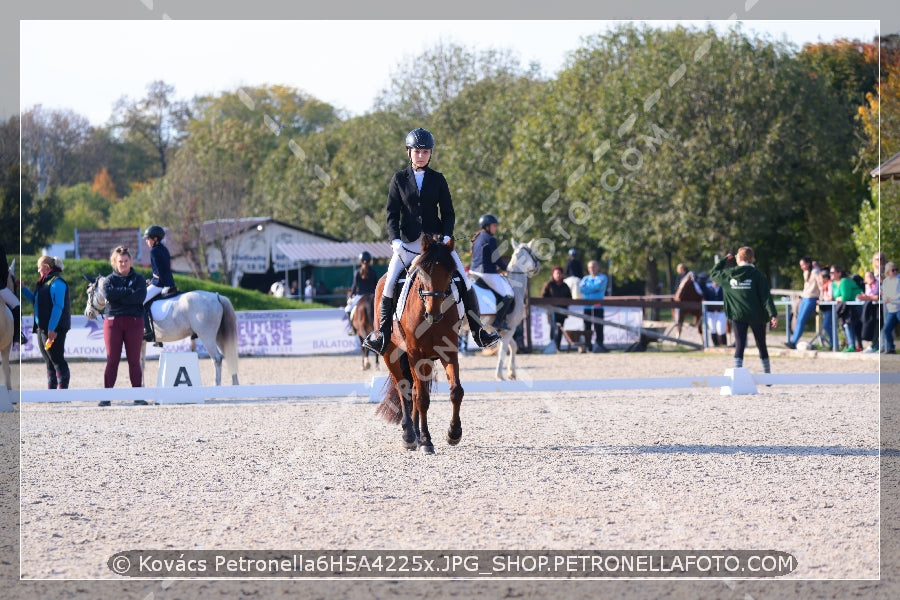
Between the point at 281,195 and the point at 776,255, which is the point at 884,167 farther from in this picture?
the point at 281,195

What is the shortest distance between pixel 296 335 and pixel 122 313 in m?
13.0

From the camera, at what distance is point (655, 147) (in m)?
39.0

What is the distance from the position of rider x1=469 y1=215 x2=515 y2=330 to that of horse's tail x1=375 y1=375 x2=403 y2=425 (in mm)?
6956

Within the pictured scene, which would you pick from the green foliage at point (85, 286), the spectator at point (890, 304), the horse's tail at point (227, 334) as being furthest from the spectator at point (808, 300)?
the green foliage at point (85, 286)

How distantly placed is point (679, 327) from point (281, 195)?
41.1m

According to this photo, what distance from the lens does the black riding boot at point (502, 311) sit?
17.5 metres

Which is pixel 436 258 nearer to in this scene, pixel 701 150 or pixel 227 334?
pixel 227 334

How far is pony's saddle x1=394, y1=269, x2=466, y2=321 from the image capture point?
9.69 m

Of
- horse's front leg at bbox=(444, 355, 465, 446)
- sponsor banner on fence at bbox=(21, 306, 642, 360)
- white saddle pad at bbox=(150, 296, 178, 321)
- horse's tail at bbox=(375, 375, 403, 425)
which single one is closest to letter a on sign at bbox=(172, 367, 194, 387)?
white saddle pad at bbox=(150, 296, 178, 321)

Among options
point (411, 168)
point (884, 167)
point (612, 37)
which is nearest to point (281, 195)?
point (612, 37)

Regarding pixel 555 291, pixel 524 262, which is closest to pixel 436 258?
pixel 524 262

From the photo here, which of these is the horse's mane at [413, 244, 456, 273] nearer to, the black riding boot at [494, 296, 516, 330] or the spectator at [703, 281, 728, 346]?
the black riding boot at [494, 296, 516, 330]

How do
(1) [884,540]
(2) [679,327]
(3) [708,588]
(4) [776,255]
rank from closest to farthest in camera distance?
(3) [708,588]
(1) [884,540]
(2) [679,327]
(4) [776,255]

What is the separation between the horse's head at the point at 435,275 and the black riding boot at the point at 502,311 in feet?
26.3
